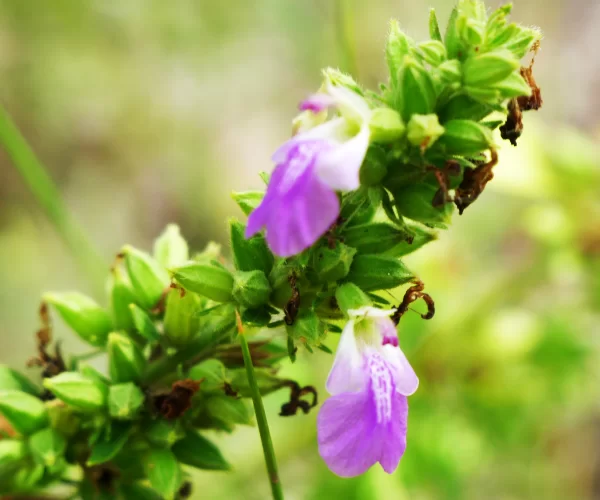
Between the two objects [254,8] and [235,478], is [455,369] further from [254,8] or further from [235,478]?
[254,8]

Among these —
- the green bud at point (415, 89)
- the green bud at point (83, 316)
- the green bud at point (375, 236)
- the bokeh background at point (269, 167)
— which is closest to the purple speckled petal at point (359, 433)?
the green bud at point (375, 236)

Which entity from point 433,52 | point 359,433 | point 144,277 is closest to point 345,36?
point 144,277

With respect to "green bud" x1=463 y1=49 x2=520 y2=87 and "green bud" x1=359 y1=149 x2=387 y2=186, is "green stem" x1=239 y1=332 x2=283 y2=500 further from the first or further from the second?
"green bud" x1=463 y1=49 x2=520 y2=87

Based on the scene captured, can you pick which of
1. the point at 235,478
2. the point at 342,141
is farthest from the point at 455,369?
the point at 342,141

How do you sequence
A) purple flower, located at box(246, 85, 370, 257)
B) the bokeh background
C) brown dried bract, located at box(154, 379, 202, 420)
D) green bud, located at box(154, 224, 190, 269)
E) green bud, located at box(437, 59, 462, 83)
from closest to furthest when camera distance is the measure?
1. purple flower, located at box(246, 85, 370, 257)
2. green bud, located at box(437, 59, 462, 83)
3. brown dried bract, located at box(154, 379, 202, 420)
4. green bud, located at box(154, 224, 190, 269)
5. the bokeh background

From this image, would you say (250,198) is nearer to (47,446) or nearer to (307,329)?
(307,329)

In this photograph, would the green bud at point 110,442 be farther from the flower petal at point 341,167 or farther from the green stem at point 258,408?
the flower petal at point 341,167

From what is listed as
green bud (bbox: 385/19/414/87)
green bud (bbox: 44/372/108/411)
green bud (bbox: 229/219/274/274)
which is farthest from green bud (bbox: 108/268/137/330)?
green bud (bbox: 385/19/414/87)
